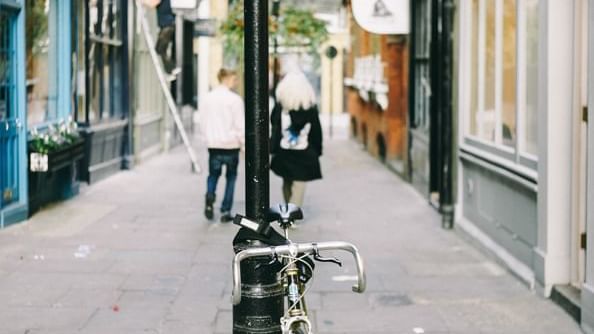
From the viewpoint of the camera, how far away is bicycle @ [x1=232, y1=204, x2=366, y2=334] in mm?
4098

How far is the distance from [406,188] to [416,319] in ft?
29.0

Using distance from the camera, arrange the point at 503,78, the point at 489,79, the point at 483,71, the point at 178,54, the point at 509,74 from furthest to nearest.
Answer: the point at 178,54, the point at 483,71, the point at 489,79, the point at 503,78, the point at 509,74

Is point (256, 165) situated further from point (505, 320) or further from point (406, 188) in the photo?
point (406, 188)

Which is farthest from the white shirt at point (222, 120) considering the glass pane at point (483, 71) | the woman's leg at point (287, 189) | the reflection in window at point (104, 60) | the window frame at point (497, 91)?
the reflection in window at point (104, 60)

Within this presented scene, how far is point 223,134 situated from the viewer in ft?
39.0

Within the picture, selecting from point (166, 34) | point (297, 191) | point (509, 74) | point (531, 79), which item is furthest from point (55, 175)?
point (166, 34)

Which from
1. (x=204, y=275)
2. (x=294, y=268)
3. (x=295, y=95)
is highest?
(x=295, y=95)

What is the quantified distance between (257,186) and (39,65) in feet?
30.1

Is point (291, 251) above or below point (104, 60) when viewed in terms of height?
below

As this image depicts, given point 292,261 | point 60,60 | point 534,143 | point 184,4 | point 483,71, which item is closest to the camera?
point 292,261

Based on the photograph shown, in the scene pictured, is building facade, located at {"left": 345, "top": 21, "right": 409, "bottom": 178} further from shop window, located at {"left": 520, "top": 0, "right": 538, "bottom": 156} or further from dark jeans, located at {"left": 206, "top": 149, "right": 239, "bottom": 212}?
shop window, located at {"left": 520, "top": 0, "right": 538, "bottom": 156}

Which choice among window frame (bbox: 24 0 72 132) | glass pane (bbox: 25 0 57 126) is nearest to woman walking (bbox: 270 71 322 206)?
glass pane (bbox: 25 0 57 126)

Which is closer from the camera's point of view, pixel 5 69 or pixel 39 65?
pixel 5 69

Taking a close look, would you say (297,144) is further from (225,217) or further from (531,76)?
(531,76)
